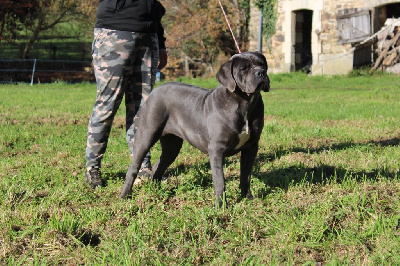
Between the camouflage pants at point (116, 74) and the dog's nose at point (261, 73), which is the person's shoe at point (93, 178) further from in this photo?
the dog's nose at point (261, 73)

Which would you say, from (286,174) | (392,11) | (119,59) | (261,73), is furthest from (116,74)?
(392,11)

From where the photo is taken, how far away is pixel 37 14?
78.1ft

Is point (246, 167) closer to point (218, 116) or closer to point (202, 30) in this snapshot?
point (218, 116)

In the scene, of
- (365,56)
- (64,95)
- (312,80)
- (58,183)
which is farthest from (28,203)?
(365,56)

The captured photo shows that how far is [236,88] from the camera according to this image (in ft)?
12.3

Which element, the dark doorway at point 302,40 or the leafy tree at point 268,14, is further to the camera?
the leafy tree at point 268,14

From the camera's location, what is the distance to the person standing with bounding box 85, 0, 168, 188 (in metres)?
4.63

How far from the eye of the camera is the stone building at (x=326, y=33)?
17.7 metres

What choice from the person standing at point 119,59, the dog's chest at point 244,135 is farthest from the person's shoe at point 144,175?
the dog's chest at point 244,135

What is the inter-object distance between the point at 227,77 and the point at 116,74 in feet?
4.59

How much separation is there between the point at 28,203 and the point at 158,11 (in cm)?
232

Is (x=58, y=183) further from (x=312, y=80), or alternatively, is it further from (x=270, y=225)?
(x=312, y=80)

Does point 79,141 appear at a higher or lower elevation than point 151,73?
lower

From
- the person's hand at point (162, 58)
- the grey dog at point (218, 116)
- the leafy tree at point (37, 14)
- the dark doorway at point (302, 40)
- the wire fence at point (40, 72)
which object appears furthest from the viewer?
the wire fence at point (40, 72)
